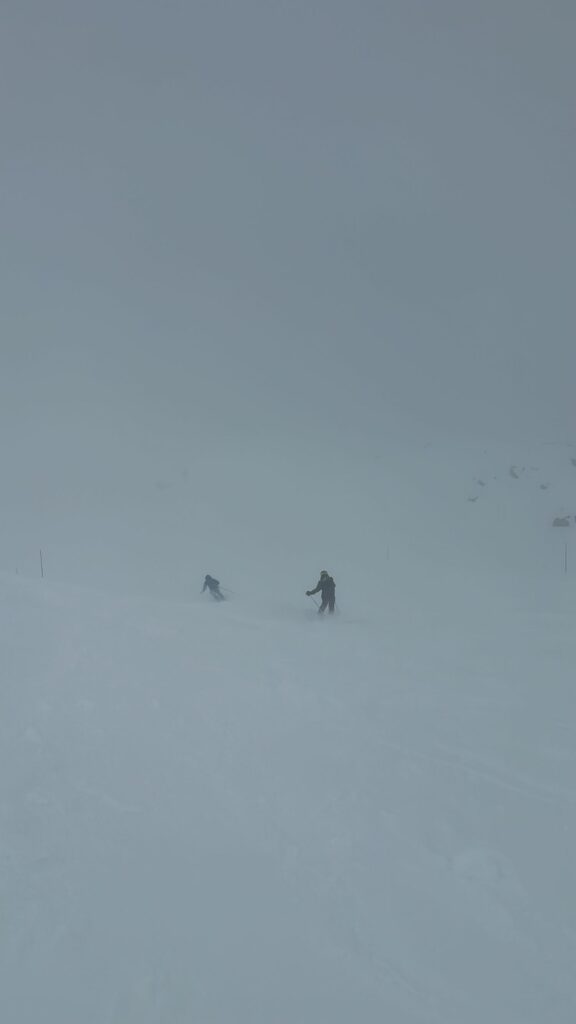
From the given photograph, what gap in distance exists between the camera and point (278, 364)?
6488 centimetres

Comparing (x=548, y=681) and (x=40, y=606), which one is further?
(x=40, y=606)

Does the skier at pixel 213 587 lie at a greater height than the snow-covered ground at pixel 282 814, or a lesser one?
greater

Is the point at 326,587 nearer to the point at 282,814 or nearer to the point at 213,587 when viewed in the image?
the point at 213,587

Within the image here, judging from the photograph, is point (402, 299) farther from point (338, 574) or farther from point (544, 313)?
point (338, 574)

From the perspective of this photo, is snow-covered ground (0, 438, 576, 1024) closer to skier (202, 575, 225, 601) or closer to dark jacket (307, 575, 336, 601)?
dark jacket (307, 575, 336, 601)

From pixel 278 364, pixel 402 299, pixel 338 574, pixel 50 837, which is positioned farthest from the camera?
pixel 402 299

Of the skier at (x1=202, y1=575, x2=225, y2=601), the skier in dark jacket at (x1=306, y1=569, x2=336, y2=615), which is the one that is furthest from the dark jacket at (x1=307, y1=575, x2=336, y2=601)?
the skier at (x1=202, y1=575, x2=225, y2=601)

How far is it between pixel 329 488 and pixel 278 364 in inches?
1291

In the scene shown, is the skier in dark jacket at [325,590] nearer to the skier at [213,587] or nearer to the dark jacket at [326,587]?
the dark jacket at [326,587]

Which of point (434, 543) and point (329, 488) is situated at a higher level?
point (329, 488)

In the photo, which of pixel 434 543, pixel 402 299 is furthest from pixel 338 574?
pixel 402 299

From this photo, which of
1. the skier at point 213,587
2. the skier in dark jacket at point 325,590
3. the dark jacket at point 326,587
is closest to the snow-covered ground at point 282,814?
the skier in dark jacket at point 325,590

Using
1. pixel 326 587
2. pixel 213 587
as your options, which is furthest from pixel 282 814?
pixel 213 587

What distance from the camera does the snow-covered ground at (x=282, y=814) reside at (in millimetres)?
4039
